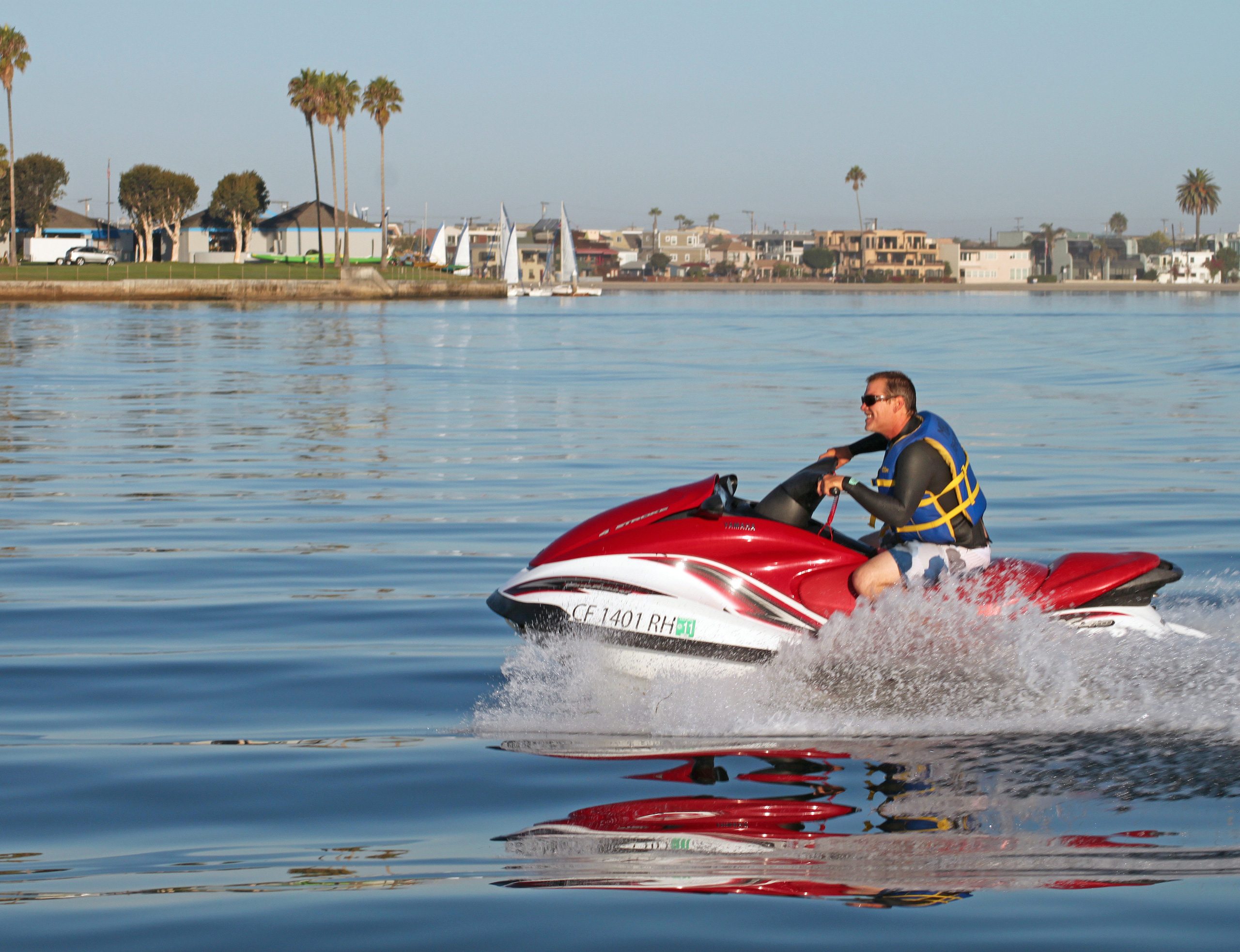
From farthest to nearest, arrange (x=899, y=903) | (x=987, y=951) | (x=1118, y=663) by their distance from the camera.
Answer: (x=1118, y=663), (x=899, y=903), (x=987, y=951)

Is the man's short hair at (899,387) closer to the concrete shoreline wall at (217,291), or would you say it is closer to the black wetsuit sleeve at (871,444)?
the black wetsuit sleeve at (871,444)

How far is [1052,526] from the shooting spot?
1120 centimetres

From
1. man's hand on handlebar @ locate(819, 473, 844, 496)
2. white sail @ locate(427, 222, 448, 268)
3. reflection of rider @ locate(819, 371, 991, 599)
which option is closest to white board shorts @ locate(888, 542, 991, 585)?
reflection of rider @ locate(819, 371, 991, 599)

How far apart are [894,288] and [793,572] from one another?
172773 millimetres

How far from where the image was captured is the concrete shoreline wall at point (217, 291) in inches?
2943

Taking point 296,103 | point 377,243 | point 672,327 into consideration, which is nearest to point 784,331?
point 672,327

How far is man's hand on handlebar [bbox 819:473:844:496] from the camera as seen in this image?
550 cm

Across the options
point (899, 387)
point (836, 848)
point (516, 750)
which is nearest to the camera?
point (836, 848)

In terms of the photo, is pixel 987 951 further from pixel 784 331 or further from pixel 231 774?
pixel 784 331

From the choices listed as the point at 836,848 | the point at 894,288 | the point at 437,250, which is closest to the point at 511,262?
the point at 437,250

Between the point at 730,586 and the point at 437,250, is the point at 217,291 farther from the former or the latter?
the point at 730,586

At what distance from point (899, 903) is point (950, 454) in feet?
7.31

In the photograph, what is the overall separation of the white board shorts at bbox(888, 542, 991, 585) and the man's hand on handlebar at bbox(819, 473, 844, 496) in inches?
15.7

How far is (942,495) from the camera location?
18.7 feet
